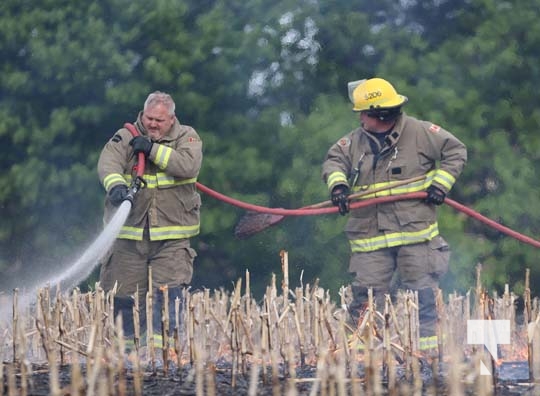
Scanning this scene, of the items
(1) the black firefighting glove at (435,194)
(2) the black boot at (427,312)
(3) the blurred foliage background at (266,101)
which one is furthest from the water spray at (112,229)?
(3) the blurred foliage background at (266,101)

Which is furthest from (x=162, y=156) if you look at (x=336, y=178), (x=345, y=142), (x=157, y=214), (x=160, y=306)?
(x=345, y=142)

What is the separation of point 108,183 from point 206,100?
12.1ft

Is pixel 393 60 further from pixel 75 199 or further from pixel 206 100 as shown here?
pixel 75 199

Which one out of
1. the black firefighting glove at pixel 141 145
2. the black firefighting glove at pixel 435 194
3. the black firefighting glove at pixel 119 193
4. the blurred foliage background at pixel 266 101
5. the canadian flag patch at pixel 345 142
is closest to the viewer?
the black firefighting glove at pixel 119 193

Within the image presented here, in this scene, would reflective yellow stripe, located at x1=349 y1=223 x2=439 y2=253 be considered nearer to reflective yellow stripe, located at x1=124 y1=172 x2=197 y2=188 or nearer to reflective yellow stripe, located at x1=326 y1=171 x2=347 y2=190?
reflective yellow stripe, located at x1=326 y1=171 x2=347 y2=190

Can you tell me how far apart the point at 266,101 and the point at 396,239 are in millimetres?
3677

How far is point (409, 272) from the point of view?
9.32m

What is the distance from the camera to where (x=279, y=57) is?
41.8 feet

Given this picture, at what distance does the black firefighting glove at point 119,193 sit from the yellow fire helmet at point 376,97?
1659mm

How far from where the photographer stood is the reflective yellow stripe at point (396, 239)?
30.6 feet

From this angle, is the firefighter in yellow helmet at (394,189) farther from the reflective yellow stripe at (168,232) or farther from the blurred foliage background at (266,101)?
the blurred foliage background at (266,101)

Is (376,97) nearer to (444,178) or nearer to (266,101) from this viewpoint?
(444,178)

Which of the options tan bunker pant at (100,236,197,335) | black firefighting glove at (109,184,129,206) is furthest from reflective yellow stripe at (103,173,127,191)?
tan bunker pant at (100,236,197,335)

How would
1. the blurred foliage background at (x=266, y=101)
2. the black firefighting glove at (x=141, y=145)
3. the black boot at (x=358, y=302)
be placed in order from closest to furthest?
1. the black firefighting glove at (x=141, y=145)
2. the black boot at (x=358, y=302)
3. the blurred foliage background at (x=266, y=101)
